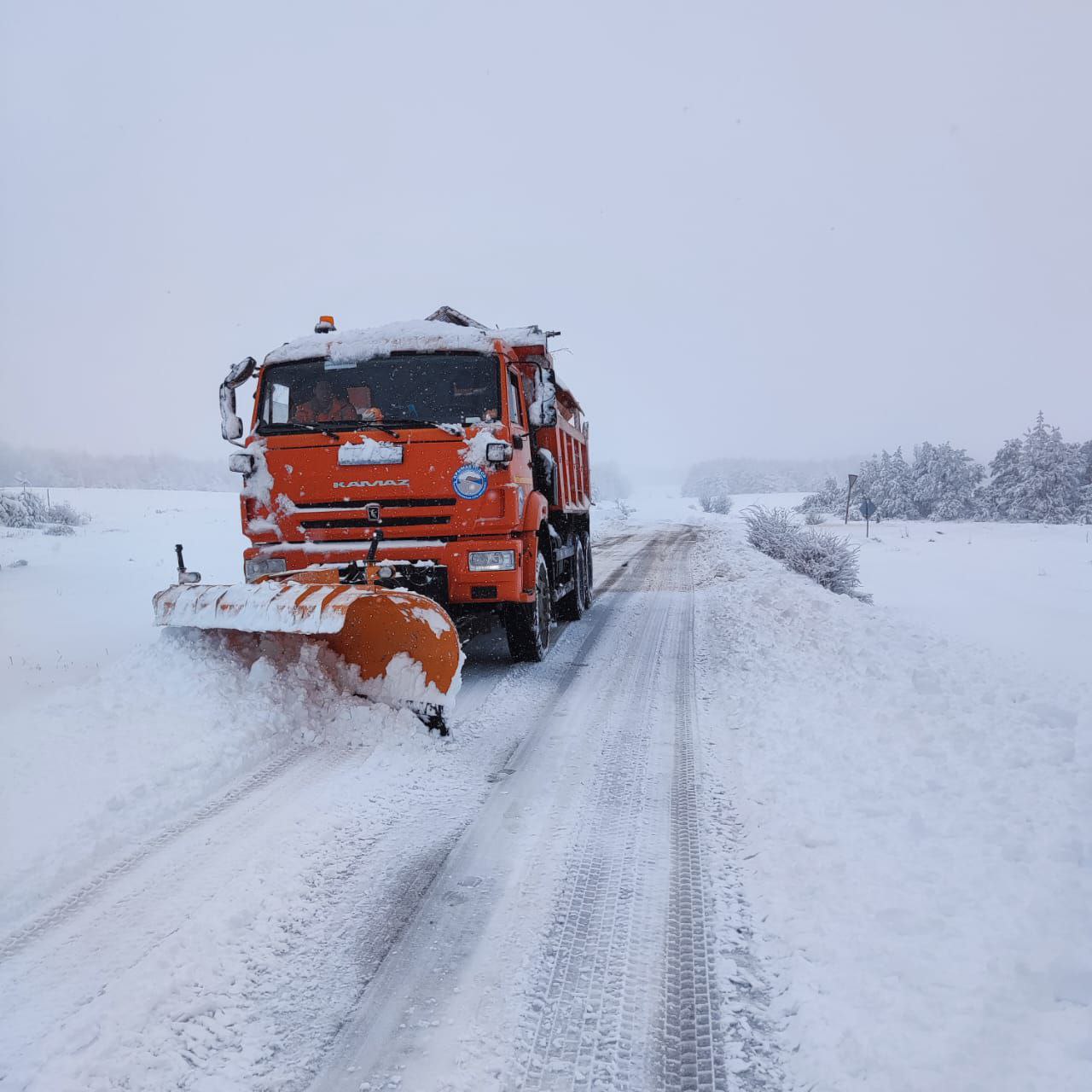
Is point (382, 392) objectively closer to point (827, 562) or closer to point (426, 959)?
point (426, 959)

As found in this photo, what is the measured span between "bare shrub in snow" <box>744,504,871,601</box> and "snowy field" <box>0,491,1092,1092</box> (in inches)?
185

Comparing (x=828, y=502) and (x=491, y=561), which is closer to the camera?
(x=491, y=561)

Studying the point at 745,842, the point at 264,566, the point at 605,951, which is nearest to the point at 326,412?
the point at 264,566

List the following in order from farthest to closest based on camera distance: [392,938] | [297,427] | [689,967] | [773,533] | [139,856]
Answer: [773,533], [297,427], [139,856], [392,938], [689,967]

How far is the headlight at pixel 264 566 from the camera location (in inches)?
227

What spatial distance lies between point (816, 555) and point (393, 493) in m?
9.38

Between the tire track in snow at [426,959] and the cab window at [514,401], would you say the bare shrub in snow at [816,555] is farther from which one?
the tire track in snow at [426,959]

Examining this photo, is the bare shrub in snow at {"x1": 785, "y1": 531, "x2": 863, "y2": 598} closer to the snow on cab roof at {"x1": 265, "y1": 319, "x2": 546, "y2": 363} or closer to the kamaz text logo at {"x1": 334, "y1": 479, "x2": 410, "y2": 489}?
the snow on cab roof at {"x1": 265, "y1": 319, "x2": 546, "y2": 363}

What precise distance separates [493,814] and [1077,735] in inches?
138

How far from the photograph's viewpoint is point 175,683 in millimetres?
4504

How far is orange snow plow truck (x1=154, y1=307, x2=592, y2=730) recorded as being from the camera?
4.55 m

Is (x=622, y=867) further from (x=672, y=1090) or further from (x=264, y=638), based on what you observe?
(x=264, y=638)

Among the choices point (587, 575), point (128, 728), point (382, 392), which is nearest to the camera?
point (128, 728)

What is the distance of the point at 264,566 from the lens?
578cm
